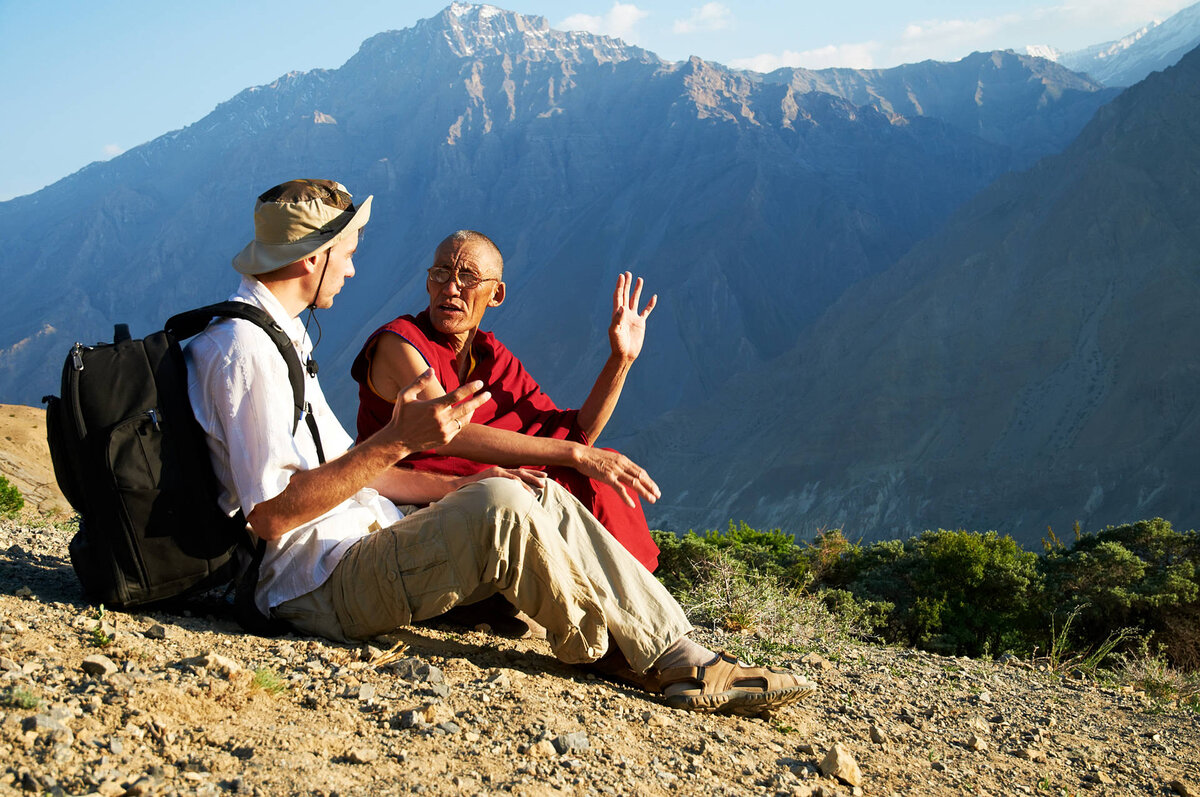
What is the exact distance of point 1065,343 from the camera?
34969 mm

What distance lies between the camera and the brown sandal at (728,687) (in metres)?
2.87

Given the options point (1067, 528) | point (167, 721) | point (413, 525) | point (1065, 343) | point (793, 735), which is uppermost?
point (413, 525)

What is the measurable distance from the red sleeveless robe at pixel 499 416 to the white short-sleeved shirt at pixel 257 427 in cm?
46

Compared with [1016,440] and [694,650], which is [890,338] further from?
[694,650]

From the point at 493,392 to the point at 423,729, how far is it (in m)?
1.55

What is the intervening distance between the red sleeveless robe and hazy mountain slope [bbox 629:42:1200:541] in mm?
27537

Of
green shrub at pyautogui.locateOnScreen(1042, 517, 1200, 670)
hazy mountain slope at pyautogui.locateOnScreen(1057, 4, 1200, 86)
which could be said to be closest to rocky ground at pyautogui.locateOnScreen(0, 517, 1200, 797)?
green shrub at pyautogui.locateOnScreen(1042, 517, 1200, 670)

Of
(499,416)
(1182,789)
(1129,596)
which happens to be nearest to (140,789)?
(499,416)

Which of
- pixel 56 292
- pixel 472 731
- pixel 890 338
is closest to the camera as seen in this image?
pixel 472 731

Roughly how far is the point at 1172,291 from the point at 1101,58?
9613 cm

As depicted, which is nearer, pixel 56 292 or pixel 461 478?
pixel 461 478

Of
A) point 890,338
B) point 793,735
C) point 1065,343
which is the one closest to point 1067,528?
point 1065,343

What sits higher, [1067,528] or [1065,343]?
[1065,343]

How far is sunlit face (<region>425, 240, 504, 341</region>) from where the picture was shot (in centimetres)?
353
